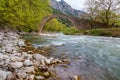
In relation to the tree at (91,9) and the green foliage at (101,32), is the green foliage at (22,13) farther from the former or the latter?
the green foliage at (101,32)

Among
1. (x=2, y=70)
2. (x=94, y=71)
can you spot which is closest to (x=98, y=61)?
(x=94, y=71)

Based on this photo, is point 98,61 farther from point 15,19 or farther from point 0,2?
point 15,19

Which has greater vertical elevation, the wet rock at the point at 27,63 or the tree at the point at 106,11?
the tree at the point at 106,11

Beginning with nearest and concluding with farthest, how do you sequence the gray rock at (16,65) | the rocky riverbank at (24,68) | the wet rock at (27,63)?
1. the rocky riverbank at (24,68)
2. the gray rock at (16,65)
3. the wet rock at (27,63)

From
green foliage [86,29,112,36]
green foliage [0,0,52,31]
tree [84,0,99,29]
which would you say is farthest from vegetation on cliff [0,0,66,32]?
green foliage [86,29,112,36]

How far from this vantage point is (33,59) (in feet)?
27.3

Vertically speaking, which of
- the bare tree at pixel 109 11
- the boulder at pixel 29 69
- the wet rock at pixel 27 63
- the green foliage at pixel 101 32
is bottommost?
the green foliage at pixel 101 32

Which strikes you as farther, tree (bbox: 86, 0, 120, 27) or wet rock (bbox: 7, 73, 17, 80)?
tree (bbox: 86, 0, 120, 27)

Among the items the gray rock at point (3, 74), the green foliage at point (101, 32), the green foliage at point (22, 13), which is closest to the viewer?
the gray rock at point (3, 74)

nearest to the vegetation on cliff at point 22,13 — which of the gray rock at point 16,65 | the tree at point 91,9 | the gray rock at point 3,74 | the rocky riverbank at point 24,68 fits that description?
the tree at point 91,9

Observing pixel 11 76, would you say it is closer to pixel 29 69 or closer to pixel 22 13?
pixel 29 69

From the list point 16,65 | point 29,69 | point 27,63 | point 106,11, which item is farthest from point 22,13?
point 29,69

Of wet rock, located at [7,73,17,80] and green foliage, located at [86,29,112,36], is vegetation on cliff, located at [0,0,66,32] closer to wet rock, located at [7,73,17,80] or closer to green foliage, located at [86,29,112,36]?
green foliage, located at [86,29,112,36]

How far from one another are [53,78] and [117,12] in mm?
27832
